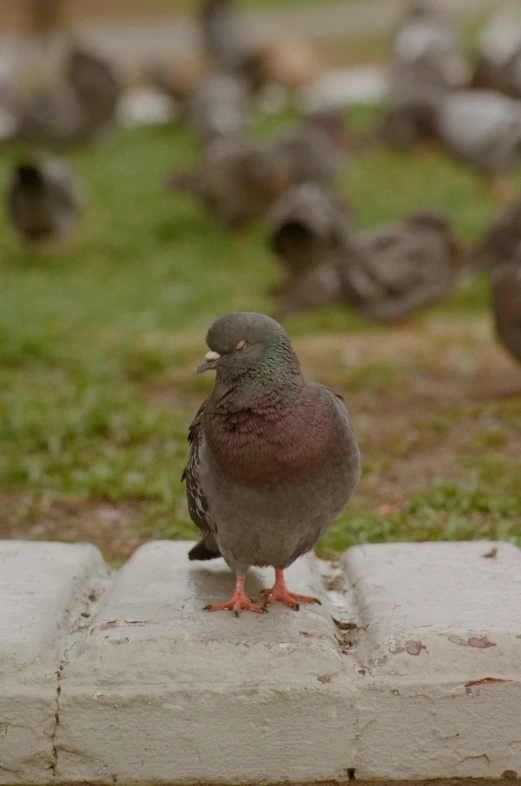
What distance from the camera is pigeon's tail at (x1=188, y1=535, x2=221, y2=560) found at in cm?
319

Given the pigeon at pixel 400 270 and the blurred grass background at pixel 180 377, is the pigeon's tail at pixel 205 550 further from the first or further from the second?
the pigeon at pixel 400 270

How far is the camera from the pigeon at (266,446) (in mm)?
2746

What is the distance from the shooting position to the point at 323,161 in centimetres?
1116

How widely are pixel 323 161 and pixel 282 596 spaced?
8.70 metres

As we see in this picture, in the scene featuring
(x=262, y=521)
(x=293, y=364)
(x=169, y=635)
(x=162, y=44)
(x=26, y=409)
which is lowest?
(x=26, y=409)

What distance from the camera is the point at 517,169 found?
12.0m

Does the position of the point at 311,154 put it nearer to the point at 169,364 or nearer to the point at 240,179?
the point at 240,179

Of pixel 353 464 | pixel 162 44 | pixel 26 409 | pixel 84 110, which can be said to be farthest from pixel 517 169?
pixel 162 44

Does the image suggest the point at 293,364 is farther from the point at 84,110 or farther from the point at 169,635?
the point at 84,110

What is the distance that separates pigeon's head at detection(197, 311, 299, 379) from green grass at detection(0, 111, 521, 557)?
1615 millimetres

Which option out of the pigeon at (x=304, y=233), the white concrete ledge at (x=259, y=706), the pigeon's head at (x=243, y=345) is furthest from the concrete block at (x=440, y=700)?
the pigeon at (x=304, y=233)

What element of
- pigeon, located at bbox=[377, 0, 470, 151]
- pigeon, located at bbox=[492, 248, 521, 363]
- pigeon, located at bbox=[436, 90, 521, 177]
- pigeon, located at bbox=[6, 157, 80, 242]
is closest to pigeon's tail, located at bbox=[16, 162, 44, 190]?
pigeon, located at bbox=[6, 157, 80, 242]

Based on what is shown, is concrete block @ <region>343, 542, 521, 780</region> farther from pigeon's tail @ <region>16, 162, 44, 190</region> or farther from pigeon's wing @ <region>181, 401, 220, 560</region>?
pigeon's tail @ <region>16, 162, 44, 190</region>

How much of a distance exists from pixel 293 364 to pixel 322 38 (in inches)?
796
